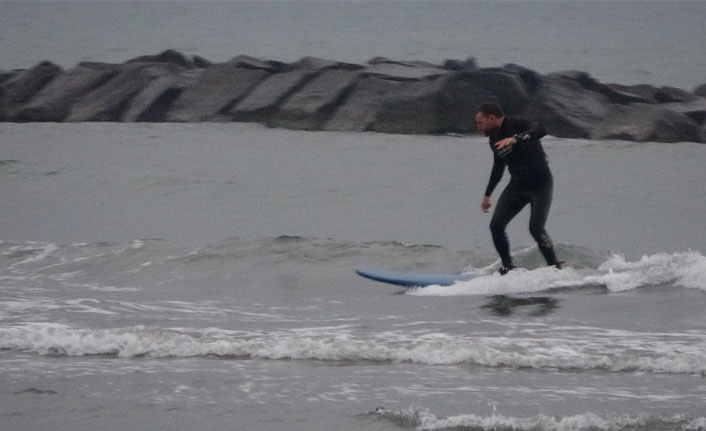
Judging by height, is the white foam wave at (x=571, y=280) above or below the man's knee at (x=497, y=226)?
below

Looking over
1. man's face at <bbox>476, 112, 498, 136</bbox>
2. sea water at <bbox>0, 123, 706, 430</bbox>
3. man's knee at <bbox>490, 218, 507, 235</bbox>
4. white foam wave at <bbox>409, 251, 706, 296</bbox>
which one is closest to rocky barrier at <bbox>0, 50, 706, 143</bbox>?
sea water at <bbox>0, 123, 706, 430</bbox>

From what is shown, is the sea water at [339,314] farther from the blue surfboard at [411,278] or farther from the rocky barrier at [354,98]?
the rocky barrier at [354,98]

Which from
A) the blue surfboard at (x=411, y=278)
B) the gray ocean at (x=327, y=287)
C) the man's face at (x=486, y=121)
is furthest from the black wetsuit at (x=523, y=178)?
the blue surfboard at (x=411, y=278)

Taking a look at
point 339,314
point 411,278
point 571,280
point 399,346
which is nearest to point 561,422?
point 399,346

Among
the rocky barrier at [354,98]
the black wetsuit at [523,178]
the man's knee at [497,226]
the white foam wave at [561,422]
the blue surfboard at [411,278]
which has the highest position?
the rocky barrier at [354,98]

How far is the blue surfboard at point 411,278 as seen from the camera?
38.8ft

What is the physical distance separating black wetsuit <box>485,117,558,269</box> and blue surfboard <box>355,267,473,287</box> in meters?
0.76

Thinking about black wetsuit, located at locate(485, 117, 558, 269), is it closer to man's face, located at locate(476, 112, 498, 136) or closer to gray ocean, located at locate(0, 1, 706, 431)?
man's face, located at locate(476, 112, 498, 136)

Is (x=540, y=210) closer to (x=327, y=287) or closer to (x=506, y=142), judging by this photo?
(x=506, y=142)

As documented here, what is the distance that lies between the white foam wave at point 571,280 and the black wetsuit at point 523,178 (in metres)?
0.23

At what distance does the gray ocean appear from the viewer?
24.8 feet

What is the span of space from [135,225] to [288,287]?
649cm

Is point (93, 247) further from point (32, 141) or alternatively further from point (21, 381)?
point (32, 141)

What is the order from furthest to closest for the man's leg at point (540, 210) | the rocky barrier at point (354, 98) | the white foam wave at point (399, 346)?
the rocky barrier at point (354, 98)
the man's leg at point (540, 210)
the white foam wave at point (399, 346)
